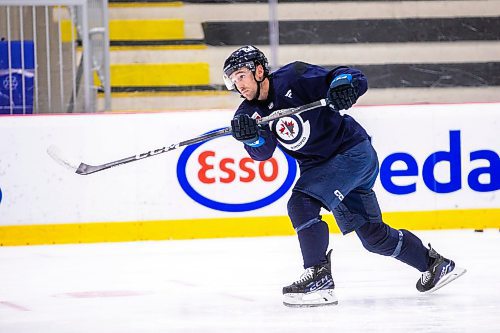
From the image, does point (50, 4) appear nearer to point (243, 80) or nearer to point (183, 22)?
point (183, 22)

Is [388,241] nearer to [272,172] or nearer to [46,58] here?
[272,172]

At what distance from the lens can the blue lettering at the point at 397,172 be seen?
6353 mm

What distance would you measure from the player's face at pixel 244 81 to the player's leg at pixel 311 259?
428 mm

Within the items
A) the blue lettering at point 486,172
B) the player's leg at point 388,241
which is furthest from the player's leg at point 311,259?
the blue lettering at point 486,172

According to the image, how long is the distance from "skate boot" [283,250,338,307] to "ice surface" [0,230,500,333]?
0.05 m

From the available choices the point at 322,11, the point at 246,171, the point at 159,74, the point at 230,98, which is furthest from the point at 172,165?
the point at 322,11

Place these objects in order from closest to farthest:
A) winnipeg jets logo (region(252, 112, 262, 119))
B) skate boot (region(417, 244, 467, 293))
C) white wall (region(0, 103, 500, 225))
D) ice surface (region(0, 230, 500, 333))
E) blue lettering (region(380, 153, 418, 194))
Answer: ice surface (region(0, 230, 500, 333)) < winnipeg jets logo (region(252, 112, 262, 119)) < skate boot (region(417, 244, 467, 293)) < white wall (region(0, 103, 500, 225)) < blue lettering (region(380, 153, 418, 194))

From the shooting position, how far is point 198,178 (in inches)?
248

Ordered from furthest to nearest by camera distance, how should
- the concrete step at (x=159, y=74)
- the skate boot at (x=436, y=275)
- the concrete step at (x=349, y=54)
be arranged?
the concrete step at (x=349, y=54), the concrete step at (x=159, y=74), the skate boot at (x=436, y=275)

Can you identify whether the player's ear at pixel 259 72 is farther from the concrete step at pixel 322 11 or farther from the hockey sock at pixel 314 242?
the concrete step at pixel 322 11

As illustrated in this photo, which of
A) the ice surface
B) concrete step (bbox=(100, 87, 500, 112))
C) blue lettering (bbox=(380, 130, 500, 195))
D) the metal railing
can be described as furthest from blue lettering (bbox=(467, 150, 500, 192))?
the metal railing

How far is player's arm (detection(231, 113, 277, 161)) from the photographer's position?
12.5 ft

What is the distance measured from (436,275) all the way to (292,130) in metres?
0.80

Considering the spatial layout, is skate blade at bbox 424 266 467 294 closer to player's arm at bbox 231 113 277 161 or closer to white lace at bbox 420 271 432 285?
white lace at bbox 420 271 432 285
